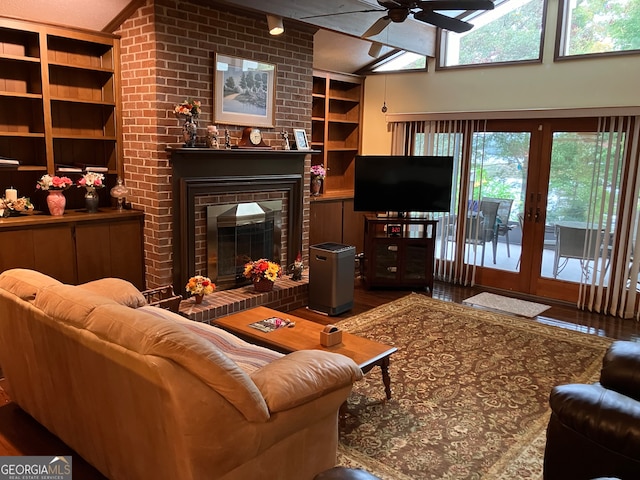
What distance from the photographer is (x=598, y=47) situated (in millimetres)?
5098

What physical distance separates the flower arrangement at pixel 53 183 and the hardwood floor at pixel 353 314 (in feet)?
4.73

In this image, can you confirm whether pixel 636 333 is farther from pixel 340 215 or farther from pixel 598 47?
pixel 340 215

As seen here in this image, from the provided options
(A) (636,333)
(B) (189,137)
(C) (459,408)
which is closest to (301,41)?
(B) (189,137)

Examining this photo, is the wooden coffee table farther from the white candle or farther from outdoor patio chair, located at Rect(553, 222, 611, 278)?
outdoor patio chair, located at Rect(553, 222, 611, 278)

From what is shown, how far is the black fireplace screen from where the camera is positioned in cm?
473

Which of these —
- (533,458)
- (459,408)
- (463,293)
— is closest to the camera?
(533,458)

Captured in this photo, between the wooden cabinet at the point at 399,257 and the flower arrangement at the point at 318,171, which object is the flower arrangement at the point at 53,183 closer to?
the flower arrangement at the point at 318,171

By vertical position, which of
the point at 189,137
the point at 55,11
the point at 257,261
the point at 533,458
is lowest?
the point at 533,458

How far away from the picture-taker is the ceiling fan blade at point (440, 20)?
11.3 feet

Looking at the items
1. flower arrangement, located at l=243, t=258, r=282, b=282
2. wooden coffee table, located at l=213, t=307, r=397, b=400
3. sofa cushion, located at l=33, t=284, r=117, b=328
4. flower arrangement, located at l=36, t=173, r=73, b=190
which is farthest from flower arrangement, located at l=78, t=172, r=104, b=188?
sofa cushion, located at l=33, t=284, r=117, b=328

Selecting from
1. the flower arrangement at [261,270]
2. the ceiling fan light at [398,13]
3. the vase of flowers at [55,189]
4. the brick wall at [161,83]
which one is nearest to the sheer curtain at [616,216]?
the ceiling fan light at [398,13]

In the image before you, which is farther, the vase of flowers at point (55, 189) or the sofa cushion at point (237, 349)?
the vase of flowers at point (55, 189)

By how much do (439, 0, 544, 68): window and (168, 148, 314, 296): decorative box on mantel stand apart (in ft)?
7.46

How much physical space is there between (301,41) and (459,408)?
12.4ft
